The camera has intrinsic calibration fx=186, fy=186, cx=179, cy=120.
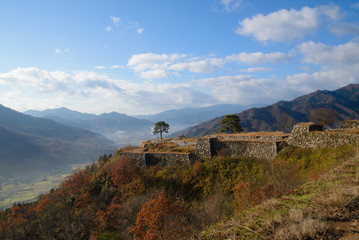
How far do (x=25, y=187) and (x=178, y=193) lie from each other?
13968 cm

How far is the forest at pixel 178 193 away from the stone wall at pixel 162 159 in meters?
0.84

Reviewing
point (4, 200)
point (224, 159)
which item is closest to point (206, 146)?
point (224, 159)

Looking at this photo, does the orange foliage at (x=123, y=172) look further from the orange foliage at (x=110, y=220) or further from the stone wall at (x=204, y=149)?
the stone wall at (x=204, y=149)

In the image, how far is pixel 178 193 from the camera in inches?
784

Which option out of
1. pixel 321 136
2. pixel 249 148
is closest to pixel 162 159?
pixel 249 148

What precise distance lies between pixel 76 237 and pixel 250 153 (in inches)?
739

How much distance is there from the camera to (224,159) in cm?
2148

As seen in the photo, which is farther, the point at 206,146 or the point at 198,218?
the point at 206,146

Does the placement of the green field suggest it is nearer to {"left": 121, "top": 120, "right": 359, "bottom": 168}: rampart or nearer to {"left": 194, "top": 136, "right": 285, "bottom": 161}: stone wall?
{"left": 121, "top": 120, "right": 359, "bottom": 168}: rampart

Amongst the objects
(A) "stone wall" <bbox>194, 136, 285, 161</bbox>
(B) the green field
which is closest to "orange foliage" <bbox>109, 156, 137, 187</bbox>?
(A) "stone wall" <bbox>194, 136, 285, 161</bbox>

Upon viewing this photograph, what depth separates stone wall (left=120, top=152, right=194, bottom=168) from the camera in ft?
80.3

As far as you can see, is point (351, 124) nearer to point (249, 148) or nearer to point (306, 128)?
point (306, 128)

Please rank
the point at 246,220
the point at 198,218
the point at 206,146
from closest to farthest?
the point at 246,220, the point at 198,218, the point at 206,146

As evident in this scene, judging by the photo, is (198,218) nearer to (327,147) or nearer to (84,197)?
(327,147)
